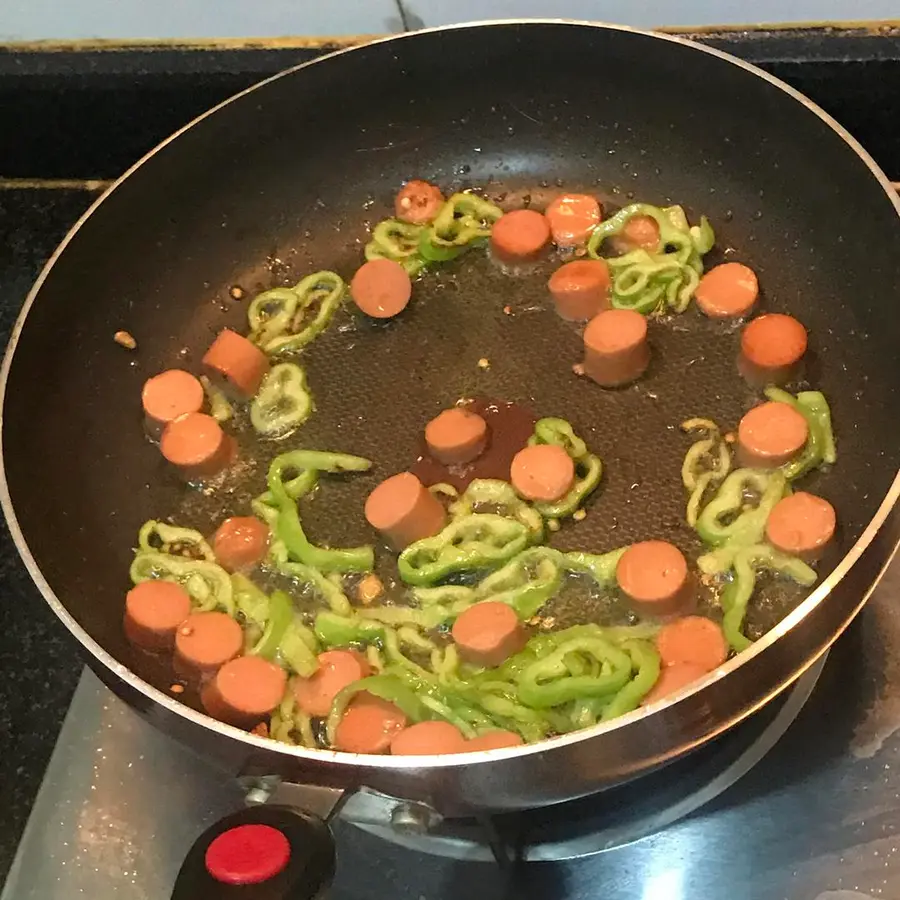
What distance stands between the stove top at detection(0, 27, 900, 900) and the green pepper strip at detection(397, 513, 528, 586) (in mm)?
205

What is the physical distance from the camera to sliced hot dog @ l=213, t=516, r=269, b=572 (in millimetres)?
986

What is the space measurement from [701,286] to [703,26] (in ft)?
0.89

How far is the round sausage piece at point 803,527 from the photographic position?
89cm

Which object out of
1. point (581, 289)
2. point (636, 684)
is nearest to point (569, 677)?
point (636, 684)

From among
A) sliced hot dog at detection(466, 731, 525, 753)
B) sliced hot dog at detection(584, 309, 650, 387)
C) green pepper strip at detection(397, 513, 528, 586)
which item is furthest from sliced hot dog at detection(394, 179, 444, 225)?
sliced hot dog at detection(466, 731, 525, 753)

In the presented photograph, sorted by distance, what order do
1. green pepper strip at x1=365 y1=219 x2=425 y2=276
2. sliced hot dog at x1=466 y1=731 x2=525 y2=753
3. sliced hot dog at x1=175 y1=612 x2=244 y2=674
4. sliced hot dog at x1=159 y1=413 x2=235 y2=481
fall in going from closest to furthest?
sliced hot dog at x1=466 y1=731 x2=525 y2=753 → sliced hot dog at x1=175 y1=612 x2=244 y2=674 → sliced hot dog at x1=159 y1=413 x2=235 y2=481 → green pepper strip at x1=365 y1=219 x2=425 y2=276

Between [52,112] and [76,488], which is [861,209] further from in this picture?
[52,112]

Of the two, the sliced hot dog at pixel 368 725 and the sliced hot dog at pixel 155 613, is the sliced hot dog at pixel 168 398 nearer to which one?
the sliced hot dog at pixel 155 613

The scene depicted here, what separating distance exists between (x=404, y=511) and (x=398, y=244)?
1.10 ft

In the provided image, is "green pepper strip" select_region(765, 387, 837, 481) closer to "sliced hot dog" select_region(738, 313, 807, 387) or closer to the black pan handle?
"sliced hot dog" select_region(738, 313, 807, 387)

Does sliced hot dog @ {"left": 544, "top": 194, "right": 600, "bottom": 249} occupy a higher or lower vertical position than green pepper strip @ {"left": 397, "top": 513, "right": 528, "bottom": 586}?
higher

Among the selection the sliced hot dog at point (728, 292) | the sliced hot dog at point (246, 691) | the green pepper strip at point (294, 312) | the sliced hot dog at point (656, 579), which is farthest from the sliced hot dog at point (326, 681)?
the sliced hot dog at point (728, 292)

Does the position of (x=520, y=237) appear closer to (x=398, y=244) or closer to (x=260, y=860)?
(x=398, y=244)

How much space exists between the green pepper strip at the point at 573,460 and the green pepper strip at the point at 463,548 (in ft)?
0.12
